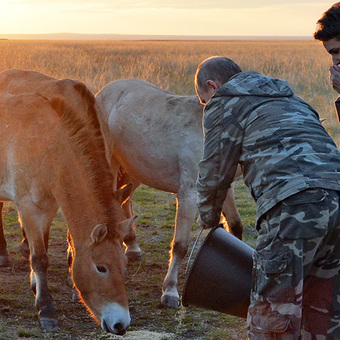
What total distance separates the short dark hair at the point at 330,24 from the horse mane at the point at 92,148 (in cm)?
201

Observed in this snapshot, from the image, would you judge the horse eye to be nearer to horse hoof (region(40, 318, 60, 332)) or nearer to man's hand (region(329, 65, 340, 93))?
horse hoof (region(40, 318, 60, 332))

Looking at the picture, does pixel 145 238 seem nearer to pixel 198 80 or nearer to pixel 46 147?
pixel 46 147

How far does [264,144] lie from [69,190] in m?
2.04

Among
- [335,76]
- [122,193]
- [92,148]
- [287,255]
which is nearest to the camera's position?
[287,255]

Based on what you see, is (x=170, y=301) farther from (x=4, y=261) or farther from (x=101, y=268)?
(x=4, y=261)

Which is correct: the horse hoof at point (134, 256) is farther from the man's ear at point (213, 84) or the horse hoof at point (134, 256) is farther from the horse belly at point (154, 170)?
the man's ear at point (213, 84)

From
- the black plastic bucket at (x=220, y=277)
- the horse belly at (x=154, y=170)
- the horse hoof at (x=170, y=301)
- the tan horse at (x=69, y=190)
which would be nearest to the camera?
the black plastic bucket at (x=220, y=277)

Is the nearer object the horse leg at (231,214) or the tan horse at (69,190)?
the tan horse at (69,190)

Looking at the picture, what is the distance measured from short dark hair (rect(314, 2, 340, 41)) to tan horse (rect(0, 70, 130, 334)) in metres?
1.92

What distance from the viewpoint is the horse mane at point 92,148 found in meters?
4.35

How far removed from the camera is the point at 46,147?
4.68 metres

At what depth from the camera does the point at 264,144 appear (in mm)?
2885

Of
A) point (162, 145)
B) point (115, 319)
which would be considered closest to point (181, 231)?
point (162, 145)

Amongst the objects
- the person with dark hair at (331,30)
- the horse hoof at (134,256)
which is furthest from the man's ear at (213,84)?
the horse hoof at (134,256)
